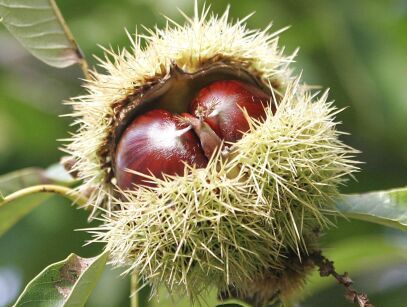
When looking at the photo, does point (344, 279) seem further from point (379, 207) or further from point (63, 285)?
point (63, 285)

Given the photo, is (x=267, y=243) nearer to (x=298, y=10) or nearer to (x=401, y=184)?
(x=401, y=184)

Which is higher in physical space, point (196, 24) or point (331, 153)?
point (196, 24)

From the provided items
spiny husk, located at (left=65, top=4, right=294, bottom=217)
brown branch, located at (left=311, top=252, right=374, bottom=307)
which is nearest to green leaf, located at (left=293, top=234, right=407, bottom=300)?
brown branch, located at (left=311, top=252, right=374, bottom=307)

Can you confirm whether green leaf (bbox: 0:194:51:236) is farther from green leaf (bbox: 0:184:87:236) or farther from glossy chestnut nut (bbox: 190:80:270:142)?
glossy chestnut nut (bbox: 190:80:270:142)

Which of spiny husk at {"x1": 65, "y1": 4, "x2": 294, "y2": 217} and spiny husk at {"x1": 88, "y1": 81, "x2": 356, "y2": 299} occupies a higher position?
spiny husk at {"x1": 65, "y1": 4, "x2": 294, "y2": 217}

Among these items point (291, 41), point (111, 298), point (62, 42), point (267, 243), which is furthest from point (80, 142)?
point (291, 41)

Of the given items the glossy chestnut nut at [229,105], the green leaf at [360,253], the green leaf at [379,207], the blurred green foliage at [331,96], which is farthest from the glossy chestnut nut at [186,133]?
the blurred green foliage at [331,96]

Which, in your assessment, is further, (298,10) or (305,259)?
(298,10)
